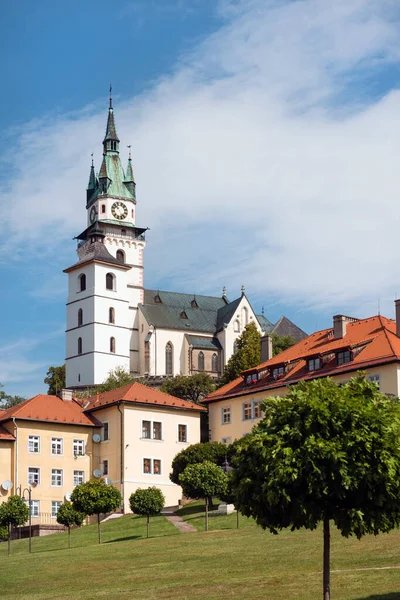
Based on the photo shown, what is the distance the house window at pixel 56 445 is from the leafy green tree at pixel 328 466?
43841 mm

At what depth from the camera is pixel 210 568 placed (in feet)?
116

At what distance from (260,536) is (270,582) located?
12.6 metres

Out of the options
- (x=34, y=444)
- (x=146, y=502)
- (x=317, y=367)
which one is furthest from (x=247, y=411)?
(x=146, y=502)

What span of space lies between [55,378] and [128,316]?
13080 millimetres

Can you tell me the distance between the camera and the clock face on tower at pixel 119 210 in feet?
512

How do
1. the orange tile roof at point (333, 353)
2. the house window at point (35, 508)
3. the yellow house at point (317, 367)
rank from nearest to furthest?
1. the yellow house at point (317, 367)
2. the orange tile roof at point (333, 353)
3. the house window at point (35, 508)

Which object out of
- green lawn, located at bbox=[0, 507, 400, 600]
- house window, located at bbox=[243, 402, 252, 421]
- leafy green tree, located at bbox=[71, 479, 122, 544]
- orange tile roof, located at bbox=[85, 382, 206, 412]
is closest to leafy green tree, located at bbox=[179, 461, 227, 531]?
leafy green tree, located at bbox=[71, 479, 122, 544]

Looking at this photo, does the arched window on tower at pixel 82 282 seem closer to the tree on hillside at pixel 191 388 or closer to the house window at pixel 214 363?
the house window at pixel 214 363

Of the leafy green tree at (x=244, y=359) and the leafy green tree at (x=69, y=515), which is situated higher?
the leafy green tree at (x=244, y=359)

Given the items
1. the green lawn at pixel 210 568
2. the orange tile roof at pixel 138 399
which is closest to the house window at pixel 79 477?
the orange tile roof at pixel 138 399

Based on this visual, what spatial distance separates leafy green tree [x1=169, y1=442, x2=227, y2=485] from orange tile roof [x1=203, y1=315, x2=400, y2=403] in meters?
7.05

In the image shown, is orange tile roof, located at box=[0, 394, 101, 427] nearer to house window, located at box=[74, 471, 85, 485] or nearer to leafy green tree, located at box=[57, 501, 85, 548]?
house window, located at box=[74, 471, 85, 485]

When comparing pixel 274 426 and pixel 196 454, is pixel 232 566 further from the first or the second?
pixel 196 454

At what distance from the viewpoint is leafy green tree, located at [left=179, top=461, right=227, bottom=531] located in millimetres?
54844
